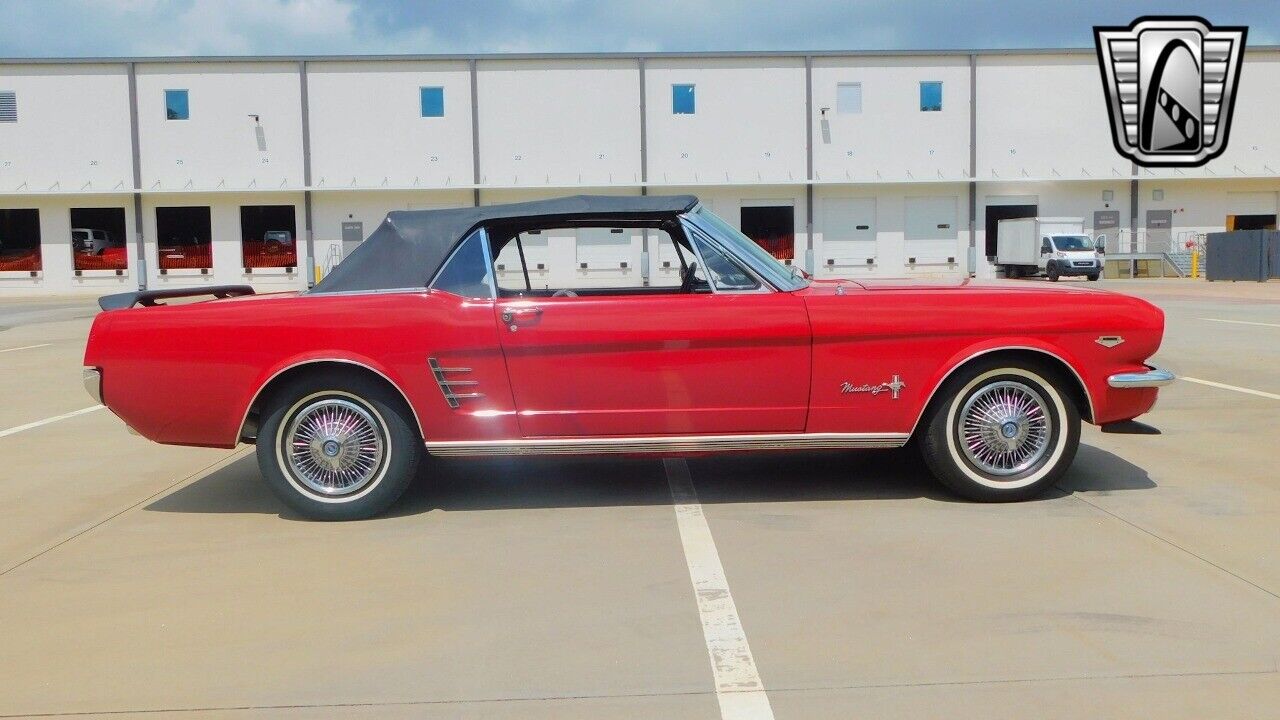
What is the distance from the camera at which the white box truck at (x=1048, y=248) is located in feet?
119

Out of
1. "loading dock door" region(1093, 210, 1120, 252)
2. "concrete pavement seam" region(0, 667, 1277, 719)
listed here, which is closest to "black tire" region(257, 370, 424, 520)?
"concrete pavement seam" region(0, 667, 1277, 719)

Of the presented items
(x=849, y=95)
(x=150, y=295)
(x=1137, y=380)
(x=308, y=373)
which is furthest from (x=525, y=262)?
(x=849, y=95)

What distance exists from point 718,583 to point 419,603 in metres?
1.10

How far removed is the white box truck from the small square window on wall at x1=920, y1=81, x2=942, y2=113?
463 centimetres

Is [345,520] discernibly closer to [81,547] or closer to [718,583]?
[81,547]

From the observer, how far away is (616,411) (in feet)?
17.4

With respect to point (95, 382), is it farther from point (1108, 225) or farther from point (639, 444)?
point (1108, 225)

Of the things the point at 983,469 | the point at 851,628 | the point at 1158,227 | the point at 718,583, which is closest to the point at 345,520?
the point at 718,583

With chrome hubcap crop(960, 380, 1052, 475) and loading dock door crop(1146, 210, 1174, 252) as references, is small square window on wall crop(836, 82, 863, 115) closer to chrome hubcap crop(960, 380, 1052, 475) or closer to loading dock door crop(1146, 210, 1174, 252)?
loading dock door crop(1146, 210, 1174, 252)

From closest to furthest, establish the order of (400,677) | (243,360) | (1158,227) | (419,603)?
(400,677)
(419,603)
(243,360)
(1158,227)

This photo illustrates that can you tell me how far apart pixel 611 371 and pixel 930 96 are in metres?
37.1

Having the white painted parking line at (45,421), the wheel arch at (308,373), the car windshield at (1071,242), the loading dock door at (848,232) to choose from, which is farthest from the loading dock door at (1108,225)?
the wheel arch at (308,373)

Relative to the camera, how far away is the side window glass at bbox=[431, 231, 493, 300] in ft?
17.8

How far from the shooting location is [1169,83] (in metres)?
25.3
